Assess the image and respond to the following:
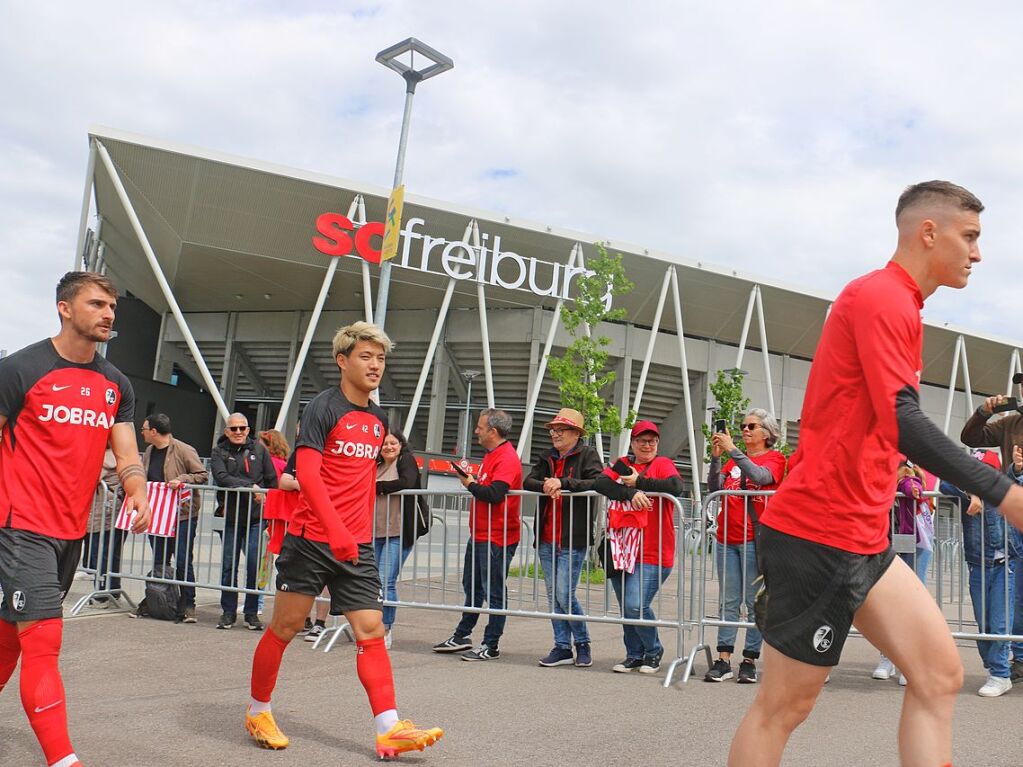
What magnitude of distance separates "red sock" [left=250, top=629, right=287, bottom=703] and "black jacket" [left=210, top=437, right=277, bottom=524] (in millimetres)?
4693

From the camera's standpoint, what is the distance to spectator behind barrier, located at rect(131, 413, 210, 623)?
8.84 metres

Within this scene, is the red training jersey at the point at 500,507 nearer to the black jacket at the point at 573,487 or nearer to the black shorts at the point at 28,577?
the black jacket at the point at 573,487

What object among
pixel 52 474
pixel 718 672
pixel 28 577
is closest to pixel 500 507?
pixel 718 672

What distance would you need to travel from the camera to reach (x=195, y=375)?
3797 cm

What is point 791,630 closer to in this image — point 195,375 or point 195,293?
point 195,293

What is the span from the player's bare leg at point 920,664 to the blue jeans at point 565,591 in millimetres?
4579

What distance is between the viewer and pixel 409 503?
7.88m

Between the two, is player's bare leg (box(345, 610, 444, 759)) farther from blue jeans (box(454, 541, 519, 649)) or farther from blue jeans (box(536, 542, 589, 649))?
blue jeans (box(454, 541, 519, 649))

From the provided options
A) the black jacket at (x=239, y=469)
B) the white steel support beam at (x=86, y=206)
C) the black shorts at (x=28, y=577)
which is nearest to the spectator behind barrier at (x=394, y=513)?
the black jacket at (x=239, y=469)

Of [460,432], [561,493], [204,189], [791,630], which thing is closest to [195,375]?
[460,432]

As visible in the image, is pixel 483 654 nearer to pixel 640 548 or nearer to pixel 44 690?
pixel 640 548

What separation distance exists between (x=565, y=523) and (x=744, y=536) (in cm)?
143

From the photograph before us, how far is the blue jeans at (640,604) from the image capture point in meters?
6.77

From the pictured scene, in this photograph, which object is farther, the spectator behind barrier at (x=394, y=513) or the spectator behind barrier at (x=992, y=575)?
the spectator behind barrier at (x=394, y=513)
